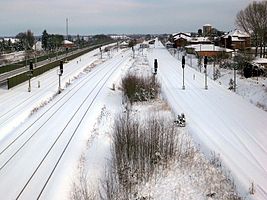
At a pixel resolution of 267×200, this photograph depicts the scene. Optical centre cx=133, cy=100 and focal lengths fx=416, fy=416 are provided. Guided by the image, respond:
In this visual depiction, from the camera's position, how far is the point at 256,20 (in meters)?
72.5

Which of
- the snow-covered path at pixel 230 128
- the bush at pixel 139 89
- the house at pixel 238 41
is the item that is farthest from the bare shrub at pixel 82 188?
the house at pixel 238 41

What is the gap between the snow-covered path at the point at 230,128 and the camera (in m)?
14.2

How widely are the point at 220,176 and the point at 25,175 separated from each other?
677 centimetres

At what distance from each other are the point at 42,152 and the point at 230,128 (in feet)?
30.4

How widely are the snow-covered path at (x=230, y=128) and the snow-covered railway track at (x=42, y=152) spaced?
611cm

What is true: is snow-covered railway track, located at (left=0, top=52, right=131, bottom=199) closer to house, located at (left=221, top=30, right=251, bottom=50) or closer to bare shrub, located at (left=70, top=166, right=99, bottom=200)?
bare shrub, located at (left=70, top=166, right=99, bottom=200)

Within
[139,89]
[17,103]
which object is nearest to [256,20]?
[139,89]

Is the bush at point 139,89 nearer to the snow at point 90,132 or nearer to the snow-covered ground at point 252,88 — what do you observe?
the snow at point 90,132

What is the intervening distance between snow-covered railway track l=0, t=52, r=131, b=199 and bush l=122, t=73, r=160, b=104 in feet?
10.5

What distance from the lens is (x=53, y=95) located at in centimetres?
3456

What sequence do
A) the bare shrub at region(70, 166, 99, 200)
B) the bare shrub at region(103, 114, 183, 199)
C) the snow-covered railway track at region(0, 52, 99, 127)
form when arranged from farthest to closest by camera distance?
the snow-covered railway track at region(0, 52, 99, 127) < the bare shrub at region(103, 114, 183, 199) < the bare shrub at region(70, 166, 99, 200)

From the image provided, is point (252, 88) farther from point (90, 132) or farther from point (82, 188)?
point (82, 188)

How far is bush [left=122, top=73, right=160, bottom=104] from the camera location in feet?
97.6

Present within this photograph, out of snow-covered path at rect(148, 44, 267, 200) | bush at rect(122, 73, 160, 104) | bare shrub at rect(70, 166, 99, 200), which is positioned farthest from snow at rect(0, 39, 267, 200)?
bush at rect(122, 73, 160, 104)
